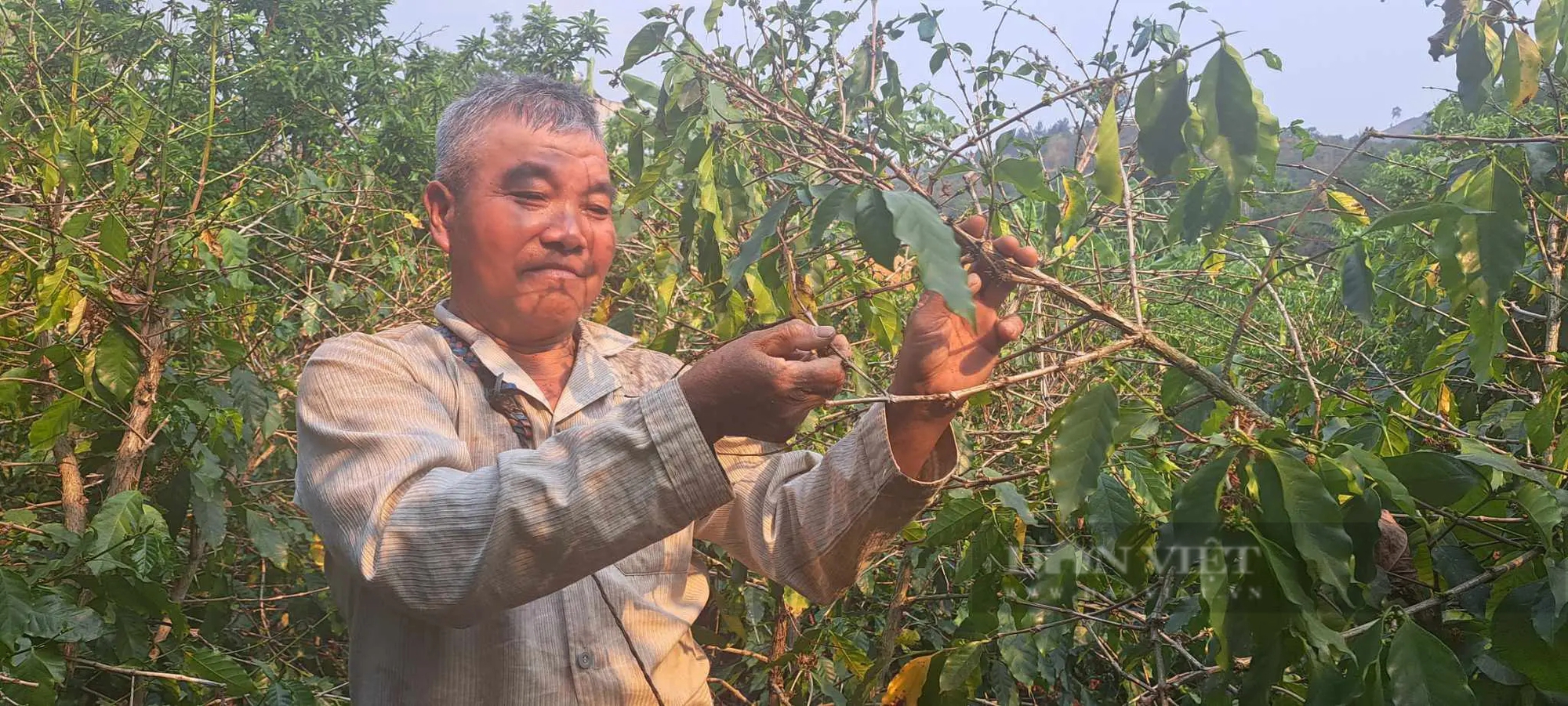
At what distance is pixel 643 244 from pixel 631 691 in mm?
1786

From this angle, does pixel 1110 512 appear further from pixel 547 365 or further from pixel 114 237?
pixel 114 237

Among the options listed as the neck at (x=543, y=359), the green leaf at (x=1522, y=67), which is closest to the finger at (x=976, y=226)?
the neck at (x=543, y=359)

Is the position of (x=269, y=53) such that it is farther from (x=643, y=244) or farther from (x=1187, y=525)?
(x=1187, y=525)

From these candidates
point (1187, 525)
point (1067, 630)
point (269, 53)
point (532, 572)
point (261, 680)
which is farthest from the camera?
point (269, 53)

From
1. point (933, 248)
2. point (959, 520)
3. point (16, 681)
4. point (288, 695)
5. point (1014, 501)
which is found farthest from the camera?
point (288, 695)

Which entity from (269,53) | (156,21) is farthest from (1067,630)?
(269,53)

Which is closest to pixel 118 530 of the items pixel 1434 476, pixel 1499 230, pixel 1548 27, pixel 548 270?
pixel 548 270

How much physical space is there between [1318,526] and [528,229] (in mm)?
1087

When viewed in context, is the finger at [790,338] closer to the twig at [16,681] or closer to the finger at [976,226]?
the finger at [976,226]

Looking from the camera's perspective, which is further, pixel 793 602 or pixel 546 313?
pixel 793 602

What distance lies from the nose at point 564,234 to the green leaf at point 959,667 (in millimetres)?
778

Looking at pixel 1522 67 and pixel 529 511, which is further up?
pixel 1522 67

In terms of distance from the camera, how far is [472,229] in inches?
62.0

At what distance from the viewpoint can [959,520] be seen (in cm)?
150
